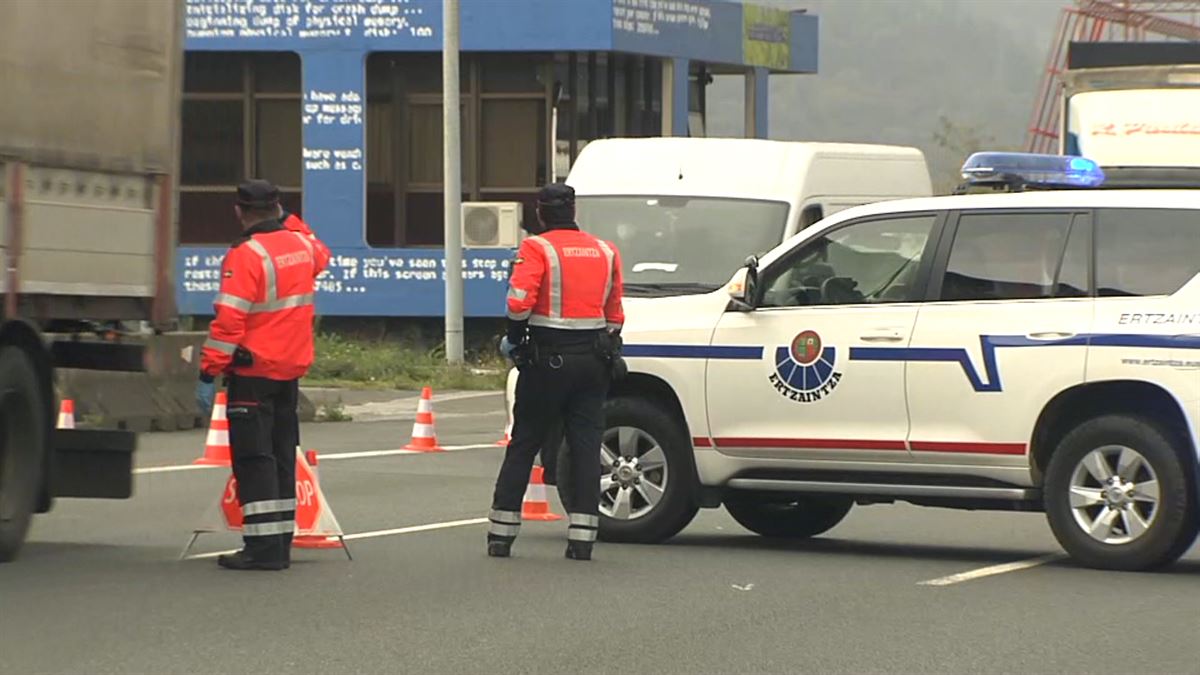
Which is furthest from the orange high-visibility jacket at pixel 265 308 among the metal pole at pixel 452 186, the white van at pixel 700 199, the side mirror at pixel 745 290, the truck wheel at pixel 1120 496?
the metal pole at pixel 452 186

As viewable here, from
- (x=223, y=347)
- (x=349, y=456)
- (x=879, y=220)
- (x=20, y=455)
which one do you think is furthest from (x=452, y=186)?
(x=223, y=347)

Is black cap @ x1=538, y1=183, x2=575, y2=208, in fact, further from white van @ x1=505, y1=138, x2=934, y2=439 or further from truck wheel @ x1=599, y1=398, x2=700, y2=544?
white van @ x1=505, y1=138, x2=934, y2=439

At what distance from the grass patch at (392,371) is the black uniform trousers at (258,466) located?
16678 mm

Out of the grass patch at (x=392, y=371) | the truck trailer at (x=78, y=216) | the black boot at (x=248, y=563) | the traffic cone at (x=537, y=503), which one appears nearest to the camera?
the truck trailer at (x=78, y=216)

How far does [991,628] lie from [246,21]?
85.5 ft

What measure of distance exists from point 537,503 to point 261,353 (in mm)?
3527

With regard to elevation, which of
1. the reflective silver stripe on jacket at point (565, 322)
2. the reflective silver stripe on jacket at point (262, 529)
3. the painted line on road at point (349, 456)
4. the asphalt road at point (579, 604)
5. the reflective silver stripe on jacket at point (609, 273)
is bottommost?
the painted line on road at point (349, 456)

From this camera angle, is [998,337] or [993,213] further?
[993,213]

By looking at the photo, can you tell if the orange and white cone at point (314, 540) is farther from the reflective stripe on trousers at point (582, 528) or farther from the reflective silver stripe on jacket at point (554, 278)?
the reflective silver stripe on jacket at point (554, 278)

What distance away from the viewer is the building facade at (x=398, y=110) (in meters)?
33.5

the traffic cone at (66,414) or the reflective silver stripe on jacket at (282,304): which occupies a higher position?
the reflective silver stripe on jacket at (282,304)

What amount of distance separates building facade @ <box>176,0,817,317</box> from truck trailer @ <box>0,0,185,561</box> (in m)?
21.1

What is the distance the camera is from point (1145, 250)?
1138 cm

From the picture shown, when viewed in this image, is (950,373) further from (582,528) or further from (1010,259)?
(582,528)
